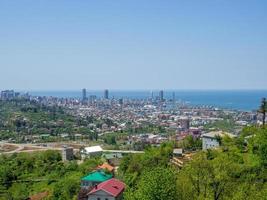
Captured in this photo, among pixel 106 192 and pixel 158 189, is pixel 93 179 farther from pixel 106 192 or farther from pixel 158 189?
pixel 158 189

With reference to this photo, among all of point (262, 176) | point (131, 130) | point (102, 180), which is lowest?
point (131, 130)

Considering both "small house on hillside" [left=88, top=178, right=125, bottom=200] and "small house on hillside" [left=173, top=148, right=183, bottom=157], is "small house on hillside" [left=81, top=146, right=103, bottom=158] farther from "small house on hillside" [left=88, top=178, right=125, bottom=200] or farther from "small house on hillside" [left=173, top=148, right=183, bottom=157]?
"small house on hillside" [left=88, top=178, right=125, bottom=200]

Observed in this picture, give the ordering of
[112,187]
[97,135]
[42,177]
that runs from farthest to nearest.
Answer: [97,135]
[42,177]
[112,187]

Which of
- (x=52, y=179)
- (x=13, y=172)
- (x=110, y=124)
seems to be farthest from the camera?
(x=110, y=124)

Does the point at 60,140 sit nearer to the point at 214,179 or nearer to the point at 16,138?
the point at 16,138

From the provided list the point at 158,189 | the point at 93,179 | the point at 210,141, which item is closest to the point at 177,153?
the point at 210,141

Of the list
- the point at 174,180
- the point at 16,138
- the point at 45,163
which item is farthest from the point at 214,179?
the point at 16,138

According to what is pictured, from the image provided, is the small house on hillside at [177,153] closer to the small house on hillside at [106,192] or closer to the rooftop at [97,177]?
the rooftop at [97,177]

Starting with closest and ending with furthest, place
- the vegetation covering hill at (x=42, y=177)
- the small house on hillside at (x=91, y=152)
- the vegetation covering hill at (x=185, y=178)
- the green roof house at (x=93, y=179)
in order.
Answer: the vegetation covering hill at (x=185, y=178) < the green roof house at (x=93, y=179) < the vegetation covering hill at (x=42, y=177) < the small house on hillside at (x=91, y=152)

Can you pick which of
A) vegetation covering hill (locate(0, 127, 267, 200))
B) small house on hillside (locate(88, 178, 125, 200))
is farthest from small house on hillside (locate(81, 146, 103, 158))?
small house on hillside (locate(88, 178, 125, 200))

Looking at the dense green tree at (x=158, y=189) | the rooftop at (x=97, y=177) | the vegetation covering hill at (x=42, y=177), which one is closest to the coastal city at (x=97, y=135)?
the vegetation covering hill at (x=42, y=177)

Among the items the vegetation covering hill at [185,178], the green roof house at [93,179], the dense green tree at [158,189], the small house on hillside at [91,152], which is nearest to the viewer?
the dense green tree at [158,189]
